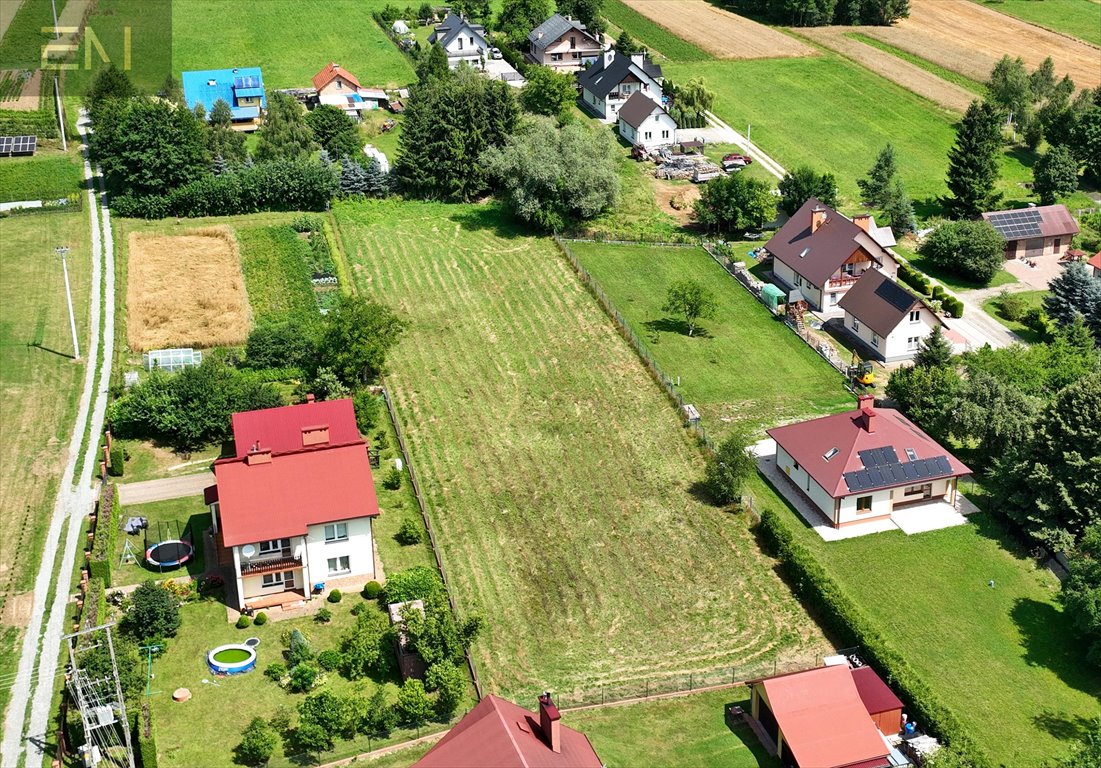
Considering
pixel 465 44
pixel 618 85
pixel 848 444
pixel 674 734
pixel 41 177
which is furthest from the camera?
pixel 465 44

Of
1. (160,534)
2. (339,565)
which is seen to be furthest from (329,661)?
(160,534)

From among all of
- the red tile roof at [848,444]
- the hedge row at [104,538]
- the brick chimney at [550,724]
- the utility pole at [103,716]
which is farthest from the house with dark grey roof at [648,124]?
the brick chimney at [550,724]

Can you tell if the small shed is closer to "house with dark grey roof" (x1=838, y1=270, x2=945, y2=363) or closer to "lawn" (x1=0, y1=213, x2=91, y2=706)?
"house with dark grey roof" (x1=838, y1=270, x2=945, y2=363)

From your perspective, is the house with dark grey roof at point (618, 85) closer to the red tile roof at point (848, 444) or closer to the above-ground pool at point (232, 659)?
the red tile roof at point (848, 444)

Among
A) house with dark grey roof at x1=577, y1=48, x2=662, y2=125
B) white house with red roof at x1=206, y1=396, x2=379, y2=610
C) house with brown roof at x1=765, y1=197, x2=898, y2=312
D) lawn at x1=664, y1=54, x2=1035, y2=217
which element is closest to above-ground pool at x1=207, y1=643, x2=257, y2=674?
white house with red roof at x1=206, y1=396, x2=379, y2=610

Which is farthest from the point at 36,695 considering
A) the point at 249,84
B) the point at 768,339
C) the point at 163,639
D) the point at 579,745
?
the point at 249,84

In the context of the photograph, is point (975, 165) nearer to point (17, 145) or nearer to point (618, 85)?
point (618, 85)
